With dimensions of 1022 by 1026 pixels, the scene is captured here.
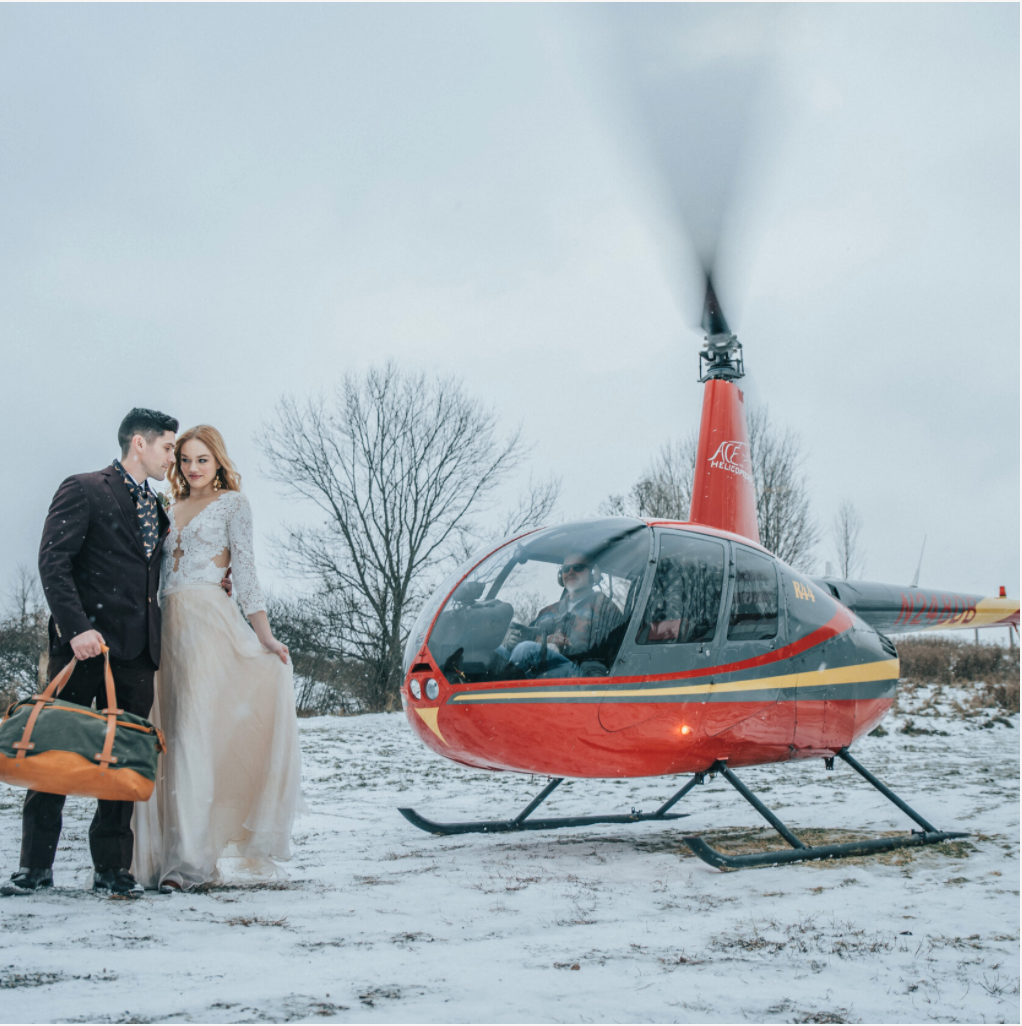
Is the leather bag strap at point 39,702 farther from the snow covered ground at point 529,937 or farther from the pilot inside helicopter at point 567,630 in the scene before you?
the pilot inside helicopter at point 567,630

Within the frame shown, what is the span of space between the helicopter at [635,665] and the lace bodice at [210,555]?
96 cm

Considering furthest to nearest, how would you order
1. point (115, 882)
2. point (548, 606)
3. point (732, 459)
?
point (732, 459) < point (548, 606) < point (115, 882)

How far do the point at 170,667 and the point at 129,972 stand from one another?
1549mm

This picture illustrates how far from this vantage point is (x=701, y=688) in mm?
4293

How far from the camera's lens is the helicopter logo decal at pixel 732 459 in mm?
7531

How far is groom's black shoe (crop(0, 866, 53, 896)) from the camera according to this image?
295 centimetres

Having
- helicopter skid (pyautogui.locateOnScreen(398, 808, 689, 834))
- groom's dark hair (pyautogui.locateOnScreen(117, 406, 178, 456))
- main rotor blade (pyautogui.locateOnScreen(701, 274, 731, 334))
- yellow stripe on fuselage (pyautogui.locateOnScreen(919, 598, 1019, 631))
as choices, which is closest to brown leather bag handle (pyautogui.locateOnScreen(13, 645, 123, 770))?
groom's dark hair (pyautogui.locateOnScreen(117, 406, 178, 456))

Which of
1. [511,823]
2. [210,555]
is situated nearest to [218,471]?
[210,555]

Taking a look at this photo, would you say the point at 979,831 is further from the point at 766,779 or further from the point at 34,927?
the point at 34,927

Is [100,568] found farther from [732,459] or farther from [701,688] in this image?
[732,459]

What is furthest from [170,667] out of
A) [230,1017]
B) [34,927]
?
[230,1017]

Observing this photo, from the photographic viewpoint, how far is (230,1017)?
1942 mm

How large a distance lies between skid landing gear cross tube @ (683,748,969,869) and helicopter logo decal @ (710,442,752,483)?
308 cm

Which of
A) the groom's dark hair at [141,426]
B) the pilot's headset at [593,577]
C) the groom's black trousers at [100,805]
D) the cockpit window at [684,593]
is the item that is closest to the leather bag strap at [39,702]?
the groom's black trousers at [100,805]
